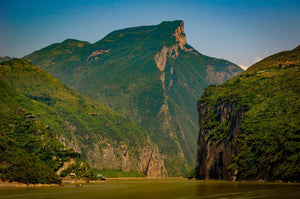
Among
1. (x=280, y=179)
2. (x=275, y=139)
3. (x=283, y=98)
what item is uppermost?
(x=283, y=98)

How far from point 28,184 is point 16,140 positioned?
4105 cm

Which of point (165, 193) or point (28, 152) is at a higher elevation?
point (28, 152)

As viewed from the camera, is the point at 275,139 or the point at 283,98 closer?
the point at 275,139

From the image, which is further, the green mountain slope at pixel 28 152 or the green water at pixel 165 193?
the green mountain slope at pixel 28 152

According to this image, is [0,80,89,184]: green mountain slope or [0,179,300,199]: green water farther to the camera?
[0,80,89,184]: green mountain slope

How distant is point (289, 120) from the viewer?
171 m

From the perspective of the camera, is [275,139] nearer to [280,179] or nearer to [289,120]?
[289,120]

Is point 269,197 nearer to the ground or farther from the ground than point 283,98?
nearer to the ground

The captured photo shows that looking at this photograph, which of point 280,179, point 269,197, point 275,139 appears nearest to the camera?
point 269,197

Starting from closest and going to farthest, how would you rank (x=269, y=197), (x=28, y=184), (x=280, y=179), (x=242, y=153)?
(x=269, y=197) < (x=28, y=184) < (x=280, y=179) < (x=242, y=153)

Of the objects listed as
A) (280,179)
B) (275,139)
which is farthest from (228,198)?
(275,139)

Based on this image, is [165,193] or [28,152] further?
[28,152]

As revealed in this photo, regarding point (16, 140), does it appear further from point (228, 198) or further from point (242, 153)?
point (228, 198)

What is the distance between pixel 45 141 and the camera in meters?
190
